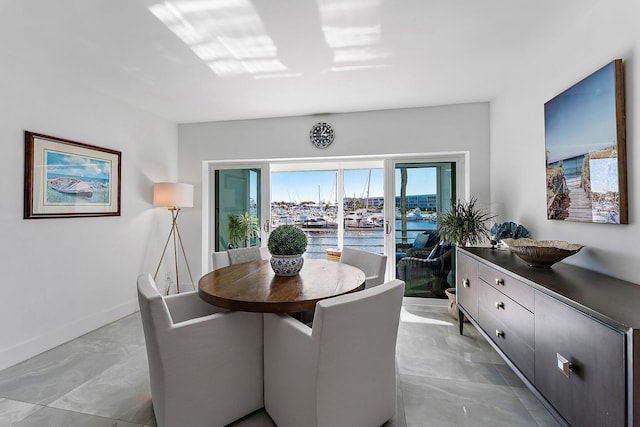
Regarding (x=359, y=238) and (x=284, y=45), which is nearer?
(x=284, y=45)

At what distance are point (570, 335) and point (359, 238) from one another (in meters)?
2.96

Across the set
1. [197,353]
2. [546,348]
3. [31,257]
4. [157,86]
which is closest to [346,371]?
[197,353]

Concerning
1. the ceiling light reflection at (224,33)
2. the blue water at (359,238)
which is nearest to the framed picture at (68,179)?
the ceiling light reflection at (224,33)

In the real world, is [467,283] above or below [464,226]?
below

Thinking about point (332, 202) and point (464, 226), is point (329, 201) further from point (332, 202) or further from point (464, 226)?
point (464, 226)

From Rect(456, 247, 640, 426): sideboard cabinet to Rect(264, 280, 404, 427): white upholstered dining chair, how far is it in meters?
0.71

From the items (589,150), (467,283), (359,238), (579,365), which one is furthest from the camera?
(359,238)

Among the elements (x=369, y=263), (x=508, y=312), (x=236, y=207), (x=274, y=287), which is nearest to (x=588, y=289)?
(x=508, y=312)

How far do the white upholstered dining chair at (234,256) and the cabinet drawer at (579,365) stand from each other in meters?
2.39

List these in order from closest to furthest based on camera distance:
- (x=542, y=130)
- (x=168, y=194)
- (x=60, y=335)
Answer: (x=542, y=130) → (x=60, y=335) → (x=168, y=194)

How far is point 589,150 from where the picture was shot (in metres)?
1.68

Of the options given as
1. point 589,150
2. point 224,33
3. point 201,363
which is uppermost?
point 224,33

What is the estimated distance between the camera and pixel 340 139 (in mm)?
3662

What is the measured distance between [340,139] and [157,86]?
6.83 feet
